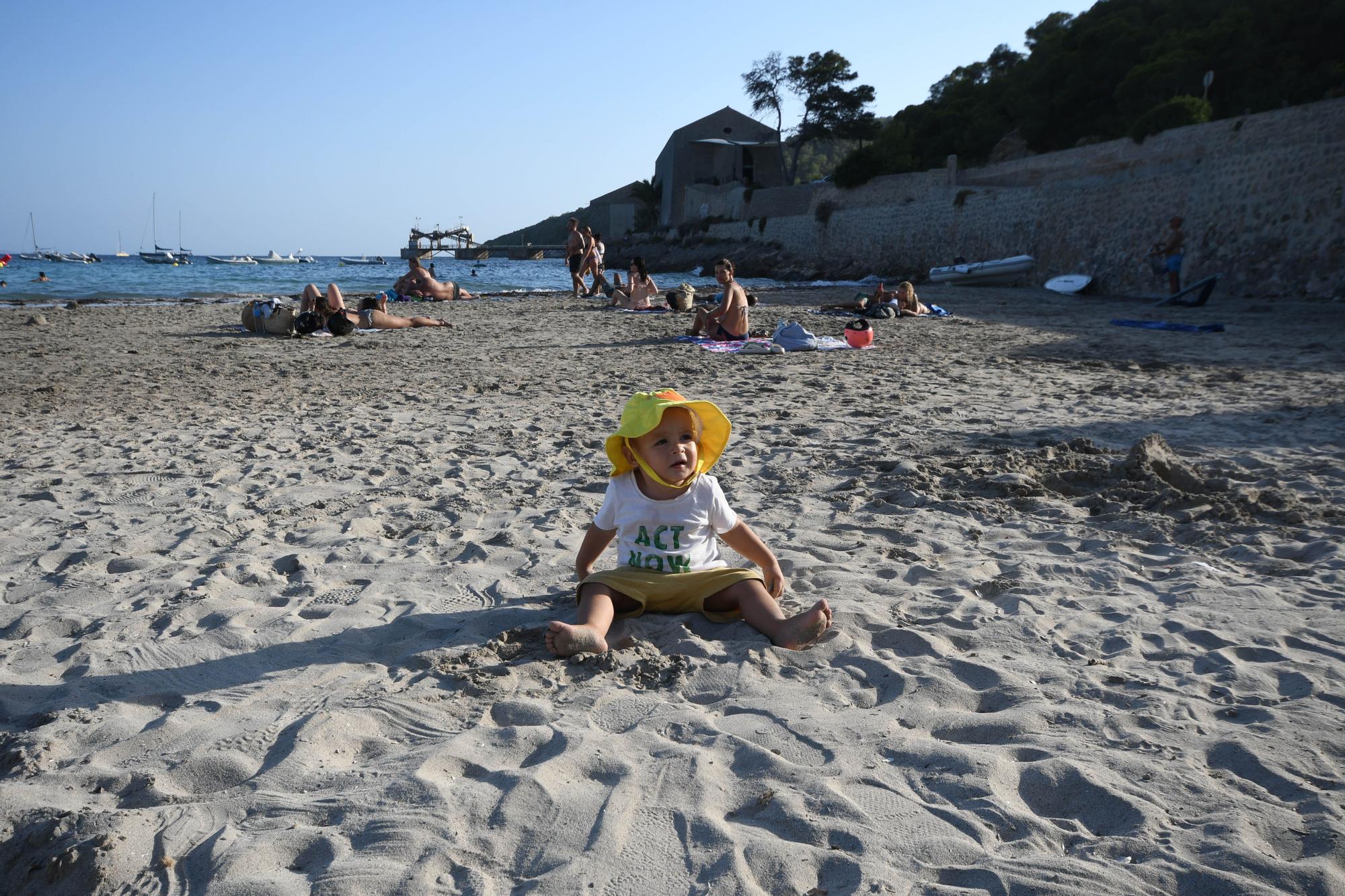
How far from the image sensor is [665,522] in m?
3.14

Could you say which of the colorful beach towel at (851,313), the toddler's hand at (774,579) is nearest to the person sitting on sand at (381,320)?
the colorful beach towel at (851,313)

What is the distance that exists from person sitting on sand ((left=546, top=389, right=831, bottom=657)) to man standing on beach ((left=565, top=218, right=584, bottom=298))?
17.2 m

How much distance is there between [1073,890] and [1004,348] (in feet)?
29.5

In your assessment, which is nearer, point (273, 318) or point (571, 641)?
point (571, 641)

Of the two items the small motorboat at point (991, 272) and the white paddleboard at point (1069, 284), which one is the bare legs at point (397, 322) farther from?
the small motorboat at point (991, 272)

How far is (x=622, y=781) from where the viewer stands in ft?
6.94

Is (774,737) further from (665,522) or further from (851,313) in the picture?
(851,313)

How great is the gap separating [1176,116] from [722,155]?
40.0 m

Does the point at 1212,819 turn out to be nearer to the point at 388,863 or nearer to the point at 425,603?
the point at 388,863

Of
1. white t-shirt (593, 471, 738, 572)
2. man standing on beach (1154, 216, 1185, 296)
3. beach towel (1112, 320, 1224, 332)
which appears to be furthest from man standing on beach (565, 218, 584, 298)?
white t-shirt (593, 471, 738, 572)

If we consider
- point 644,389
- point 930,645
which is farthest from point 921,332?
point 930,645

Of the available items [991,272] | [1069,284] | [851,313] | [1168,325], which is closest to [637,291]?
[851,313]

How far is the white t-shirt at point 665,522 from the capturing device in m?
3.12

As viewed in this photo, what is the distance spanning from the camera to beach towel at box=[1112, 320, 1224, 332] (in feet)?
36.4
